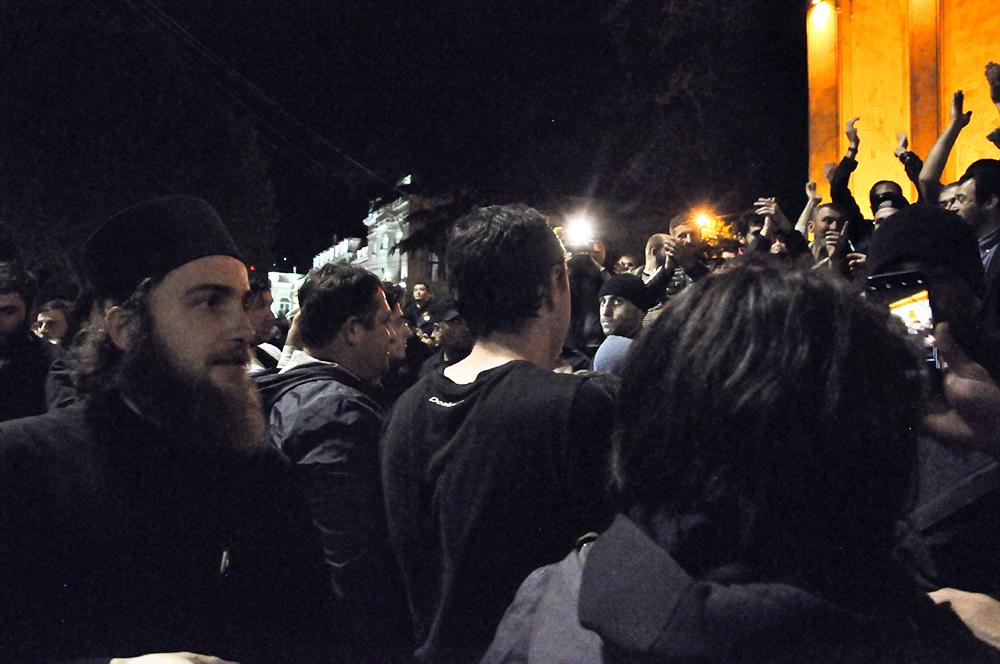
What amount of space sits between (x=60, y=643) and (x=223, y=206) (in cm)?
2782

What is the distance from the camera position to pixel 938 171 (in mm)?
4988

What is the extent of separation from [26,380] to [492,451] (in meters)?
3.17

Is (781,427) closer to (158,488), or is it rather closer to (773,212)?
(158,488)

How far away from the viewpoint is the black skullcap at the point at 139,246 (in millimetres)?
2322

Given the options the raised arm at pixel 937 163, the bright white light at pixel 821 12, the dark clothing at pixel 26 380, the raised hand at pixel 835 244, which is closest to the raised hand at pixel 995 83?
the raised arm at pixel 937 163

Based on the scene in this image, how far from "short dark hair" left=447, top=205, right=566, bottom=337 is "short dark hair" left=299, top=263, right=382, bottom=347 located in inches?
42.6

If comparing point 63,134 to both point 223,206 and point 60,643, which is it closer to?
point 223,206

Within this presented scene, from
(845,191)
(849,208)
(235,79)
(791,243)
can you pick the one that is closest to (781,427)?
(791,243)

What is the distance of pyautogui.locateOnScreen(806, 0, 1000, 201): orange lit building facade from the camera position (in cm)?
1326

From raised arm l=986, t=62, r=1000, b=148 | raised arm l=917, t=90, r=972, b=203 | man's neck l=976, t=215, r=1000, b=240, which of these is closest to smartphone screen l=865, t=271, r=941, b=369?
man's neck l=976, t=215, r=1000, b=240

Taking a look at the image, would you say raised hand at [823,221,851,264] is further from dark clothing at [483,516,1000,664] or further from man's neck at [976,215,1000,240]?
dark clothing at [483,516,1000,664]

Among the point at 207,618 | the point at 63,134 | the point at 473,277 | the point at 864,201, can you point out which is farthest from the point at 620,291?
the point at 63,134

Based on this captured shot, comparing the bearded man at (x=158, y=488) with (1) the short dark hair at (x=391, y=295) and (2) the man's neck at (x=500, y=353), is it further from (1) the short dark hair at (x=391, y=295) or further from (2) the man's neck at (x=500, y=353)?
(1) the short dark hair at (x=391, y=295)

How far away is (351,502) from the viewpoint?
9.89 feet
